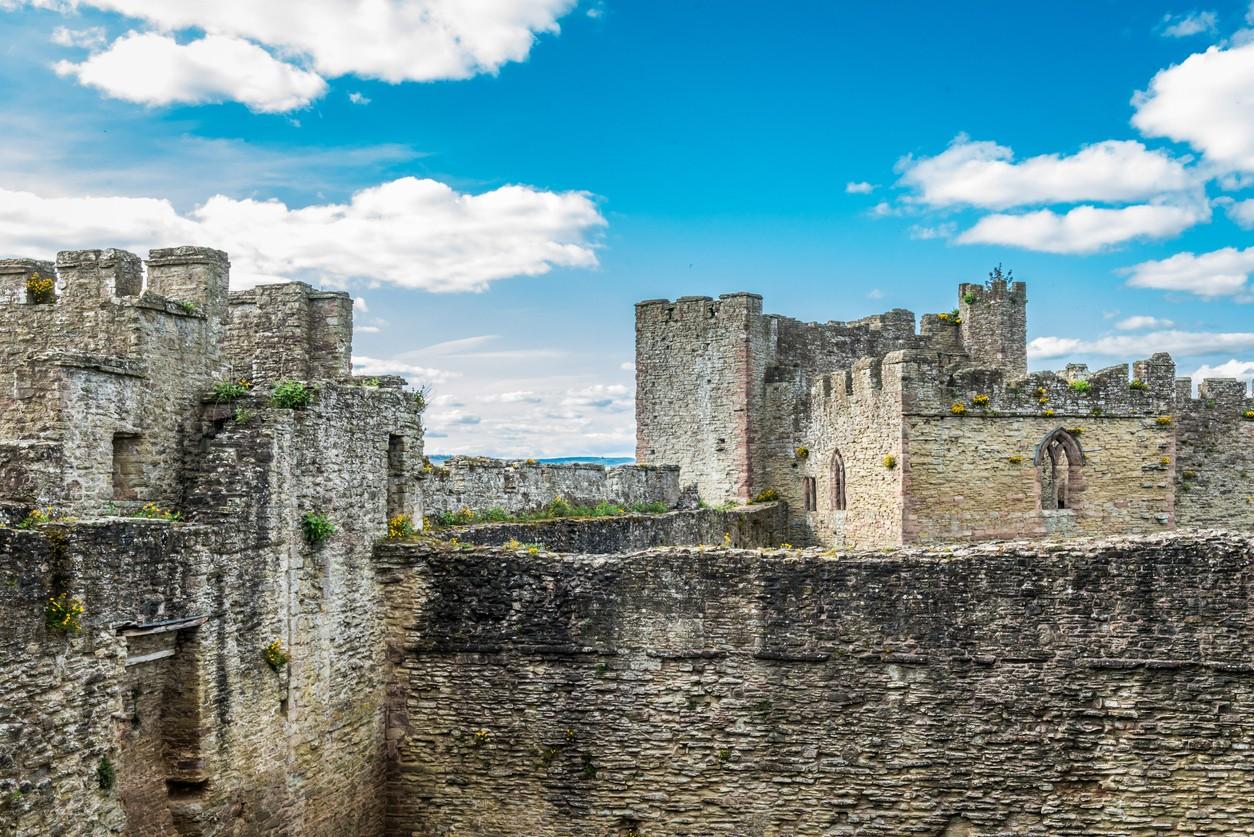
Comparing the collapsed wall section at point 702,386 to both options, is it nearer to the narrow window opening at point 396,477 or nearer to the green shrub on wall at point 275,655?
the narrow window opening at point 396,477

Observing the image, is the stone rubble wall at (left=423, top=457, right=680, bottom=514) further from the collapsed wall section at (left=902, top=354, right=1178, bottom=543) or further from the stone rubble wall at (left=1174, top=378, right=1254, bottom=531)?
the stone rubble wall at (left=1174, top=378, right=1254, bottom=531)

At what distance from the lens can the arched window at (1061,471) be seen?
2522 cm

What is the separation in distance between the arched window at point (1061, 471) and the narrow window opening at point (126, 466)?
19.1 m

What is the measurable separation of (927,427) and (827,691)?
475 inches

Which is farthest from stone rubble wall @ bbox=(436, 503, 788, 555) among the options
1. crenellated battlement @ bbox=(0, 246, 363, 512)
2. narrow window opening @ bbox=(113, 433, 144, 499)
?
narrow window opening @ bbox=(113, 433, 144, 499)

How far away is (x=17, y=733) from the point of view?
8.87 metres

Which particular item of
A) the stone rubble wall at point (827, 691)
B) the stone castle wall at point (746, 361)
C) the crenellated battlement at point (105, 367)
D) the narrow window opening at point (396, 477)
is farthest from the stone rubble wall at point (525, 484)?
the stone castle wall at point (746, 361)

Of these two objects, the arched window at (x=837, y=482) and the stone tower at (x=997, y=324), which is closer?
the arched window at (x=837, y=482)

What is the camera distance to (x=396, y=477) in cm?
1541

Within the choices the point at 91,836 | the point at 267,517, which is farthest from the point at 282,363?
the point at 91,836

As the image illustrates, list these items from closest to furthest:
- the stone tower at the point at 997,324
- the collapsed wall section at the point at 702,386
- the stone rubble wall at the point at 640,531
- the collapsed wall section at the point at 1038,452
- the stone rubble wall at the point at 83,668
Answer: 1. the stone rubble wall at the point at 83,668
2. the stone rubble wall at the point at 640,531
3. the collapsed wall section at the point at 1038,452
4. the collapsed wall section at the point at 702,386
5. the stone tower at the point at 997,324

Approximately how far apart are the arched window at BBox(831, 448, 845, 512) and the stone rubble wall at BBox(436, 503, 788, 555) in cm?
216

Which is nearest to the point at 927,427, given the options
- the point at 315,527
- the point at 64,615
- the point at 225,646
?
the point at 315,527

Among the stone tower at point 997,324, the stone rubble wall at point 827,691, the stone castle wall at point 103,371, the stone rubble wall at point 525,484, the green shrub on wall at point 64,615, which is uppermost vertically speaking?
the stone tower at point 997,324
